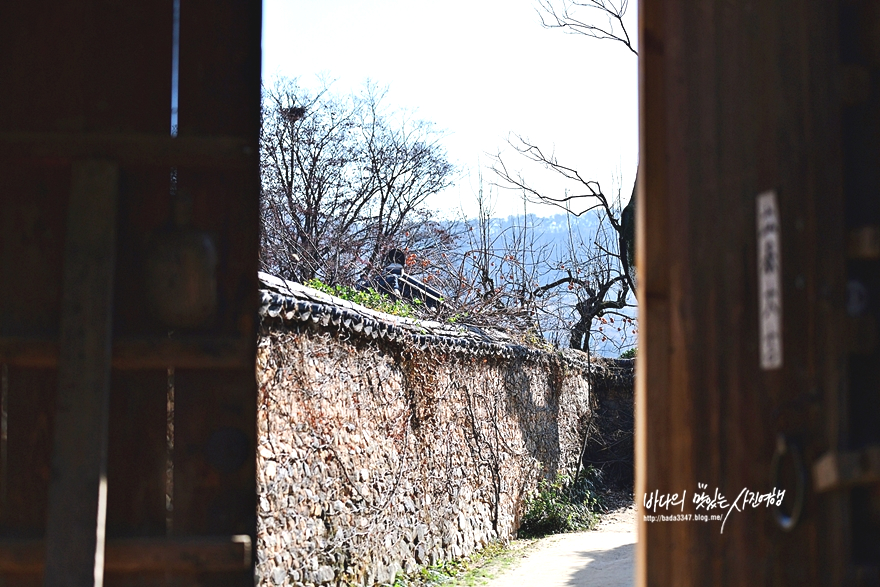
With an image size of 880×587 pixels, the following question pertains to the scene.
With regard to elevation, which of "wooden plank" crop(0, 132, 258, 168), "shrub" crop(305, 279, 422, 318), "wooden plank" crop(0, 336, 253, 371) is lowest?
"wooden plank" crop(0, 336, 253, 371)

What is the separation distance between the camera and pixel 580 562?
863 centimetres

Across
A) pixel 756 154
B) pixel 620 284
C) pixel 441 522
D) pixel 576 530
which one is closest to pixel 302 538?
pixel 441 522

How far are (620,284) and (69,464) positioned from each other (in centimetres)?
1489

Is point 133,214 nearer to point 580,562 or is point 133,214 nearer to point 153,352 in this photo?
point 153,352

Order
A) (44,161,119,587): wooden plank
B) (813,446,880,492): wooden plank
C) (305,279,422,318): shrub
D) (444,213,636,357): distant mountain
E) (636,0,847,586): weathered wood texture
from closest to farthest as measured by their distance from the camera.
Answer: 1. (813,446,880,492): wooden plank
2. (636,0,847,586): weathered wood texture
3. (44,161,119,587): wooden plank
4. (305,279,422,318): shrub
5. (444,213,636,357): distant mountain

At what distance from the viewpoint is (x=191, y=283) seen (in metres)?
1.74

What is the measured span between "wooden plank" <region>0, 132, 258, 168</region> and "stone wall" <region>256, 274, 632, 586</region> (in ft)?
10.6

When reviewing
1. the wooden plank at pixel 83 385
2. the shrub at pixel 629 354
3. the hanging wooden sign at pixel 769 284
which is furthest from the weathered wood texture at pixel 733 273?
the shrub at pixel 629 354

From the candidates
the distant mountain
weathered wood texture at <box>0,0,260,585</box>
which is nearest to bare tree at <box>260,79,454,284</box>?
the distant mountain

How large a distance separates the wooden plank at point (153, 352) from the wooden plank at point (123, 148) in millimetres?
398

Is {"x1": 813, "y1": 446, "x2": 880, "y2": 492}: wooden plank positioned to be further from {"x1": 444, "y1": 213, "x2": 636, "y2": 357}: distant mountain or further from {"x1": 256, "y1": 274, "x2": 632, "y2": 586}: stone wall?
{"x1": 444, "y1": 213, "x2": 636, "y2": 357}: distant mountain

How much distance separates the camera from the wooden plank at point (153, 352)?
1732mm

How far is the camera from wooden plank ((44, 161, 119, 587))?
159cm

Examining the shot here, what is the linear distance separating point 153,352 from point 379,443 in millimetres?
5322
